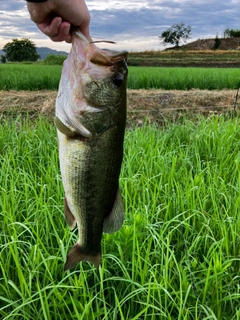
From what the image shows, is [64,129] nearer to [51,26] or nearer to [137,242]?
[51,26]

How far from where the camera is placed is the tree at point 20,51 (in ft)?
166

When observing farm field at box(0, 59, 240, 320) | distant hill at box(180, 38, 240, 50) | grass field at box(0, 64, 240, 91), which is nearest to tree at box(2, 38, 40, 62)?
distant hill at box(180, 38, 240, 50)

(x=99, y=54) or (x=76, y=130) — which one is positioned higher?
(x=99, y=54)

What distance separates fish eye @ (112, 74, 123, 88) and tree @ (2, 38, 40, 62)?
52.5m

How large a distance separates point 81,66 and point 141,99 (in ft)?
20.4

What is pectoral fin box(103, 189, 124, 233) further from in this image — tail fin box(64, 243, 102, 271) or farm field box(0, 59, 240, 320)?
farm field box(0, 59, 240, 320)

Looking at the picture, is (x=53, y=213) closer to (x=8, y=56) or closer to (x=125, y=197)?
(x=125, y=197)

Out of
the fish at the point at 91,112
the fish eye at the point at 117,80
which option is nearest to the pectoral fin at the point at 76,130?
the fish at the point at 91,112

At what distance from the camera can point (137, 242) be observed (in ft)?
5.67

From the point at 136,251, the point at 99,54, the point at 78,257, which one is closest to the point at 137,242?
the point at 136,251

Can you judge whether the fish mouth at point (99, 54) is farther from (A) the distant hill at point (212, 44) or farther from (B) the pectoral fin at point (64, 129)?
(A) the distant hill at point (212, 44)

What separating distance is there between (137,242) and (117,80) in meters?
0.96

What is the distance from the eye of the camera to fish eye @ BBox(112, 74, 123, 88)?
0.97 m

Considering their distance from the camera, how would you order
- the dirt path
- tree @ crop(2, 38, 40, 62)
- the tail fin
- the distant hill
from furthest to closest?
tree @ crop(2, 38, 40, 62) → the distant hill → the dirt path → the tail fin
